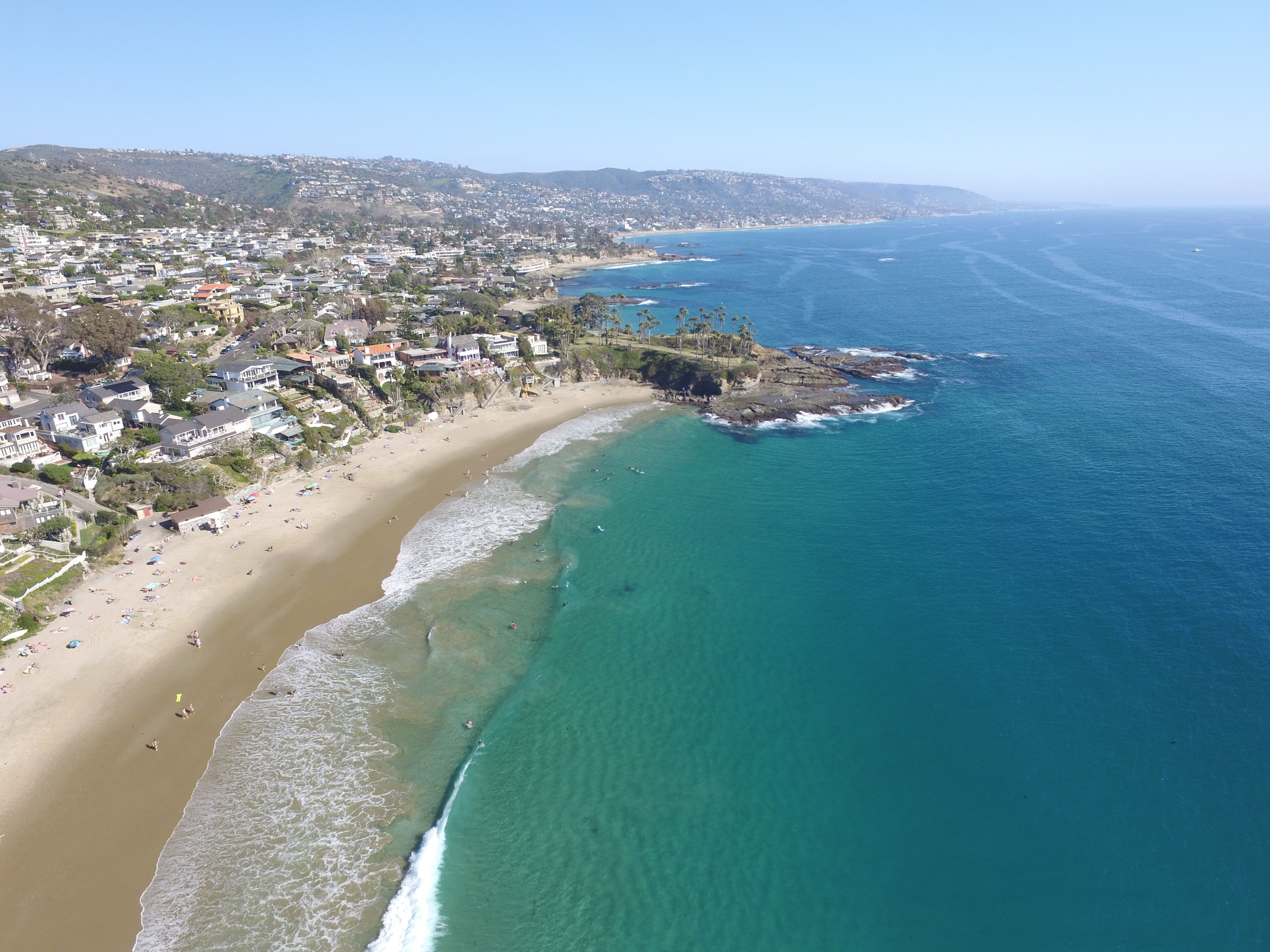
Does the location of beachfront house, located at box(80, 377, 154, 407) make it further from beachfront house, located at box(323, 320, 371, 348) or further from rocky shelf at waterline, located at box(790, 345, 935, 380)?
rocky shelf at waterline, located at box(790, 345, 935, 380)

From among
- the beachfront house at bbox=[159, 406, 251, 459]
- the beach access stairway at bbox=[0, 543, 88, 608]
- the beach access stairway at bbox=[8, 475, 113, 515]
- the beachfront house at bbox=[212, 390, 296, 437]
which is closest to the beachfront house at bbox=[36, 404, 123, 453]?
the beachfront house at bbox=[159, 406, 251, 459]

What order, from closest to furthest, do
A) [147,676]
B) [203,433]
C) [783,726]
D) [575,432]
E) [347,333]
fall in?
[783,726] → [147,676] → [203,433] → [575,432] → [347,333]

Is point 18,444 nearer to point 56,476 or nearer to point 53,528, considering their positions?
point 56,476

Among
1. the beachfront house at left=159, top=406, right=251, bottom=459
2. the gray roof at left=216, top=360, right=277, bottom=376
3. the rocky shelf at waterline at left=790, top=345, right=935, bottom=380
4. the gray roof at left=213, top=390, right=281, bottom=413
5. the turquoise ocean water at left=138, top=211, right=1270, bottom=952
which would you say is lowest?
the turquoise ocean water at left=138, top=211, right=1270, bottom=952

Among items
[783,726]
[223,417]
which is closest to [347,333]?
[223,417]

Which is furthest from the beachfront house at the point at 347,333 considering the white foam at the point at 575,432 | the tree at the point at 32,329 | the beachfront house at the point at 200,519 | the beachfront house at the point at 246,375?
the beachfront house at the point at 200,519
